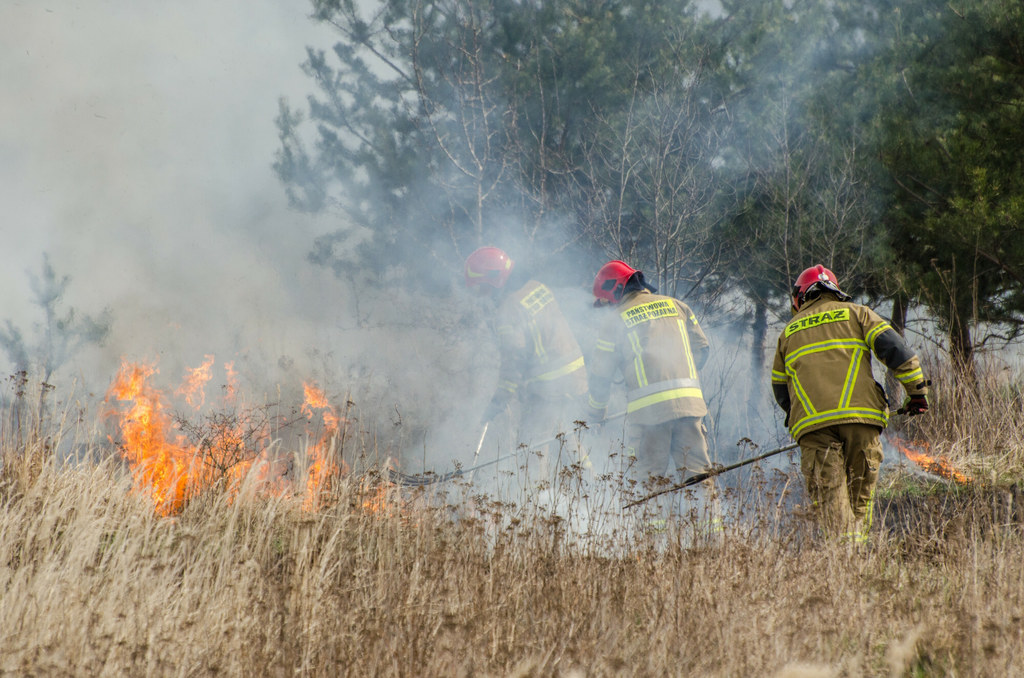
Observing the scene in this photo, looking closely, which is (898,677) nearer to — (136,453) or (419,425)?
(136,453)

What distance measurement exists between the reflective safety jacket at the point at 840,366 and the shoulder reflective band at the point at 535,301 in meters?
2.25

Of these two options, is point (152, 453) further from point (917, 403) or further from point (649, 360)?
point (917, 403)

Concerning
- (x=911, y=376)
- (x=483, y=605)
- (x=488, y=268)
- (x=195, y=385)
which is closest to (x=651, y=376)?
(x=911, y=376)

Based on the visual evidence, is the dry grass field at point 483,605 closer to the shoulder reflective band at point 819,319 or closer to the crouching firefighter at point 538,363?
the shoulder reflective band at point 819,319

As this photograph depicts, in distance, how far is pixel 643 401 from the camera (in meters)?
5.36

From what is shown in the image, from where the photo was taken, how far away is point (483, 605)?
3.00 m

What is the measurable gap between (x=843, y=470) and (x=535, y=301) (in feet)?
9.47

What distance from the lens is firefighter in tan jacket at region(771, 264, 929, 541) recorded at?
4.19 m

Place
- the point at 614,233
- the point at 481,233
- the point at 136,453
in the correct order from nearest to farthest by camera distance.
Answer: the point at 136,453, the point at 614,233, the point at 481,233

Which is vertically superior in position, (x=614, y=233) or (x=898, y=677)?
(x=614, y=233)

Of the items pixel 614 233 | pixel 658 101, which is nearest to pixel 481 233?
pixel 614 233

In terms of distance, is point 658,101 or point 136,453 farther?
point 658,101

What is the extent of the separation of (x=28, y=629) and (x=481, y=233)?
26.2ft

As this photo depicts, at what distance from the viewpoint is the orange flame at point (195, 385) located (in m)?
11.8
